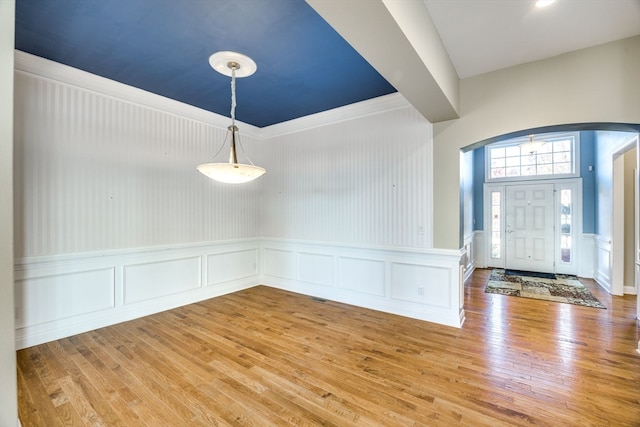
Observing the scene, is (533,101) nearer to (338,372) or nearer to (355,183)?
(355,183)

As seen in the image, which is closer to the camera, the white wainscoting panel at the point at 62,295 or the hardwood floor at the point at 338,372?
the hardwood floor at the point at 338,372

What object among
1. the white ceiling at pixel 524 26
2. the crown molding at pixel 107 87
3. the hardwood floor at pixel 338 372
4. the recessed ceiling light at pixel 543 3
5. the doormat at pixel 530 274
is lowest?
the hardwood floor at pixel 338 372

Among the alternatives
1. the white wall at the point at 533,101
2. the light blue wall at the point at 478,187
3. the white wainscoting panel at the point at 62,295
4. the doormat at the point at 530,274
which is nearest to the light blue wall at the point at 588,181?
the doormat at the point at 530,274

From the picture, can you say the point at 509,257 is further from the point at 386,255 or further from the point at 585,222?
the point at 386,255

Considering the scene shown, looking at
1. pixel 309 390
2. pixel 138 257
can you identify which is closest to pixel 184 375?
pixel 309 390

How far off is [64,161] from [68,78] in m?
0.94

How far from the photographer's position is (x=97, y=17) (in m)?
2.28

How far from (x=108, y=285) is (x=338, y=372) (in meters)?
3.01

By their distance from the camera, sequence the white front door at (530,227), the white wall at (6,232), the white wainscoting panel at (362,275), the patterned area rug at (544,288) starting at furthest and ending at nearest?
the white front door at (530,227)
the patterned area rug at (544,288)
the white wainscoting panel at (362,275)
the white wall at (6,232)

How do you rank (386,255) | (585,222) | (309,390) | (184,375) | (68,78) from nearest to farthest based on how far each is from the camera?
(309,390), (184,375), (68,78), (386,255), (585,222)

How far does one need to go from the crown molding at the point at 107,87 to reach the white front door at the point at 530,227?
6.65 meters

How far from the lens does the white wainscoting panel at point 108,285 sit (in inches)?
115

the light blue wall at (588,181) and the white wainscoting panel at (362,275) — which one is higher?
the light blue wall at (588,181)

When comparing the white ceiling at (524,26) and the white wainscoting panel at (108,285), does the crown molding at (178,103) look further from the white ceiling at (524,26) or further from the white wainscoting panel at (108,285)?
the white wainscoting panel at (108,285)
